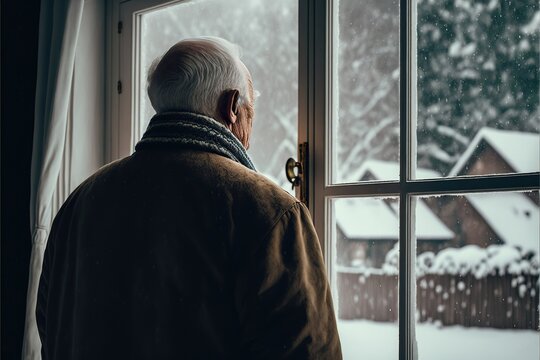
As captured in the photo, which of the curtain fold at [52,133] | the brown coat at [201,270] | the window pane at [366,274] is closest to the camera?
the brown coat at [201,270]

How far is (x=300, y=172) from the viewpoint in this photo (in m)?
2.02

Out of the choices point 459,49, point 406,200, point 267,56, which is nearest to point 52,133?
point 267,56

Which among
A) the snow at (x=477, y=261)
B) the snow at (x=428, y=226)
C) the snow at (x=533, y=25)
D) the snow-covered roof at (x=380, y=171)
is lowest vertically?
the snow at (x=477, y=261)

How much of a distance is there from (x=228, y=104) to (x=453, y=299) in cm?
71

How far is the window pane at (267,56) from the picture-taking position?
2172 mm

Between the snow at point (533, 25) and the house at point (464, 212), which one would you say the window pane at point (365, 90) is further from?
the snow at point (533, 25)

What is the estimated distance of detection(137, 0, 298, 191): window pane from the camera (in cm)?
217

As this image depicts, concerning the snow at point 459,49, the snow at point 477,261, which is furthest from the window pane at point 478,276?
the snow at point 459,49

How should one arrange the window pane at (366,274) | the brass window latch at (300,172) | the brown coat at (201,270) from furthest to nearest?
the brass window latch at (300,172) → the window pane at (366,274) → the brown coat at (201,270)

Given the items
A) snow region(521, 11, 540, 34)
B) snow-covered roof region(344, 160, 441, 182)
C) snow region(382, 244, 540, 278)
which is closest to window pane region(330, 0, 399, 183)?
snow-covered roof region(344, 160, 441, 182)

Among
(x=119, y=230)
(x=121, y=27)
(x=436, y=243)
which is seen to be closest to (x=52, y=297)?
(x=119, y=230)

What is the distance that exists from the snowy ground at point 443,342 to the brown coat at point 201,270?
0.44 metres

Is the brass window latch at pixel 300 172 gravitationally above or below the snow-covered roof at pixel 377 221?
above

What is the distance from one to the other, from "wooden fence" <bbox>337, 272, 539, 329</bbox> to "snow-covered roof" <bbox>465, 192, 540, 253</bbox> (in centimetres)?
8
